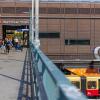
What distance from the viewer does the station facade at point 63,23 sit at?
81.6 m

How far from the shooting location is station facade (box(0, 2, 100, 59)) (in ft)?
268

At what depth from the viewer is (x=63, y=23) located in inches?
3226

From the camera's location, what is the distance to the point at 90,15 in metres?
82.5

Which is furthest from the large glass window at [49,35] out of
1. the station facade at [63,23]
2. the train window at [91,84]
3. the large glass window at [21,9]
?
the train window at [91,84]

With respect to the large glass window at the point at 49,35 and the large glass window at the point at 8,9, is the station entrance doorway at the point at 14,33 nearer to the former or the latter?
the large glass window at the point at 8,9

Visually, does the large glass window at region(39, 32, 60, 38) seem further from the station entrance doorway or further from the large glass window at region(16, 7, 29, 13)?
the station entrance doorway

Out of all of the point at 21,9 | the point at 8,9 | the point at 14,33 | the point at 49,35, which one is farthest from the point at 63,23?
the point at 14,33

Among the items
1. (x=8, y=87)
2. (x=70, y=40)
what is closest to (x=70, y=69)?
(x=70, y=40)

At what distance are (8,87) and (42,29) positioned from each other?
68.6 meters

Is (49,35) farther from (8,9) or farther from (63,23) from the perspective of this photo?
(8,9)

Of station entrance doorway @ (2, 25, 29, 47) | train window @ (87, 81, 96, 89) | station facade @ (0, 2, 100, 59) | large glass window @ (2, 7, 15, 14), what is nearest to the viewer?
train window @ (87, 81, 96, 89)

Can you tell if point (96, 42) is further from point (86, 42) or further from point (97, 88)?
point (97, 88)

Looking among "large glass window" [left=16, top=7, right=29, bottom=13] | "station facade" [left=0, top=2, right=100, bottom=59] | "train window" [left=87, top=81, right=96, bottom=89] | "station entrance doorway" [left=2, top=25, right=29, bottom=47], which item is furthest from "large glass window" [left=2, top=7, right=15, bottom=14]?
"train window" [left=87, top=81, right=96, bottom=89]

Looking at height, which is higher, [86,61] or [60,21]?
[60,21]
